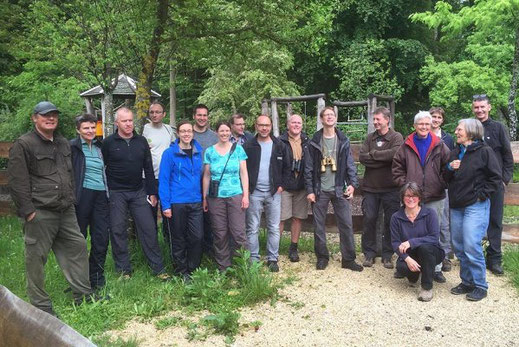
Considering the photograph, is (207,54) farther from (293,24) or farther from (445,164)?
(445,164)

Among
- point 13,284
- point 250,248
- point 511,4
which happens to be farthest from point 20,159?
point 511,4

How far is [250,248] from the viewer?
18.3 feet

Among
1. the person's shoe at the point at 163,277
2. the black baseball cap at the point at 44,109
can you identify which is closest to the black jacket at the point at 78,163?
the black baseball cap at the point at 44,109

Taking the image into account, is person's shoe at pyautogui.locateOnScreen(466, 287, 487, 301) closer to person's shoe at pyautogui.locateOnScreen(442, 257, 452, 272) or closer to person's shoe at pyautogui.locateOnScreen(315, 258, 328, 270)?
person's shoe at pyautogui.locateOnScreen(442, 257, 452, 272)

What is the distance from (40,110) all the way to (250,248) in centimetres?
280

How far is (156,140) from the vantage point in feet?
18.7

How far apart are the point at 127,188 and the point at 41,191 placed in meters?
1.07

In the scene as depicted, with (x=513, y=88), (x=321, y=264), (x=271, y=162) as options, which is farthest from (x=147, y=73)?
(x=513, y=88)

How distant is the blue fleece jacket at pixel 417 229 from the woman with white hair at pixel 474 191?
29 centimetres

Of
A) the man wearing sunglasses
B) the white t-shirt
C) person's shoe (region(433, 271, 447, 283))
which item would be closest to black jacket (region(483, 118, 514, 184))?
the man wearing sunglasses

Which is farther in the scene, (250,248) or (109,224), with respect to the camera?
(250,248)

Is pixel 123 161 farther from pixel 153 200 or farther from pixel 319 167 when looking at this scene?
pixel 319 167

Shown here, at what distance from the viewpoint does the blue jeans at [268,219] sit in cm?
555

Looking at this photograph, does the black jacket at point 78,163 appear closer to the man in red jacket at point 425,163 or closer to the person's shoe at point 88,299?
the person's shoe at point 88,299
